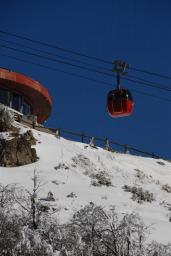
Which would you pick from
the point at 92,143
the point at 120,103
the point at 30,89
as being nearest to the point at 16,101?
the point at 30,89

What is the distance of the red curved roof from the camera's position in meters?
54.4

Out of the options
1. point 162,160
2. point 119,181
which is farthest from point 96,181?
point 162,160

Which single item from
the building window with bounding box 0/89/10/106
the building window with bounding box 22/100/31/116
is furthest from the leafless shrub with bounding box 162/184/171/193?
the building window with bounding box 22/100/31/116

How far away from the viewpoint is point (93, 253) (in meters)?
26.3

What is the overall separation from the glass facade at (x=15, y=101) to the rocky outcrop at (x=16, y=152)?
13.4 m

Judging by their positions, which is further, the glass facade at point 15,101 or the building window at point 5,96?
the glass facade at point 15,101

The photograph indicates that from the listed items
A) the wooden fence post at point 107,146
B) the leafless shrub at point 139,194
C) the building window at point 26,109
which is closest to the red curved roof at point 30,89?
the building window at point 26,109

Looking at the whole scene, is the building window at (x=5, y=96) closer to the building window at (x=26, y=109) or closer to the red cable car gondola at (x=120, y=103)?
the building window at (x=26, y=109)

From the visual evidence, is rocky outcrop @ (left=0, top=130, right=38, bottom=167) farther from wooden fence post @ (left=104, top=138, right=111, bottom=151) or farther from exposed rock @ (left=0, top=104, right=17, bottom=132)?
wooden fence post @ (left=104, top=138, right=111, bottom=151)

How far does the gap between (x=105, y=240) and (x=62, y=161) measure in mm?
16788

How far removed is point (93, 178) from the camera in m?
42.6

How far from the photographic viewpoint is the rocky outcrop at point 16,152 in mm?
41062

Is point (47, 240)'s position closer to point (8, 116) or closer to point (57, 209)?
point (57, 209)

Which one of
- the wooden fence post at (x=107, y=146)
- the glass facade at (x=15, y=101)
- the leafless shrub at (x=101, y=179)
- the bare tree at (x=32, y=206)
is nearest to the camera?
the bare tree at (x=32, y=206)
